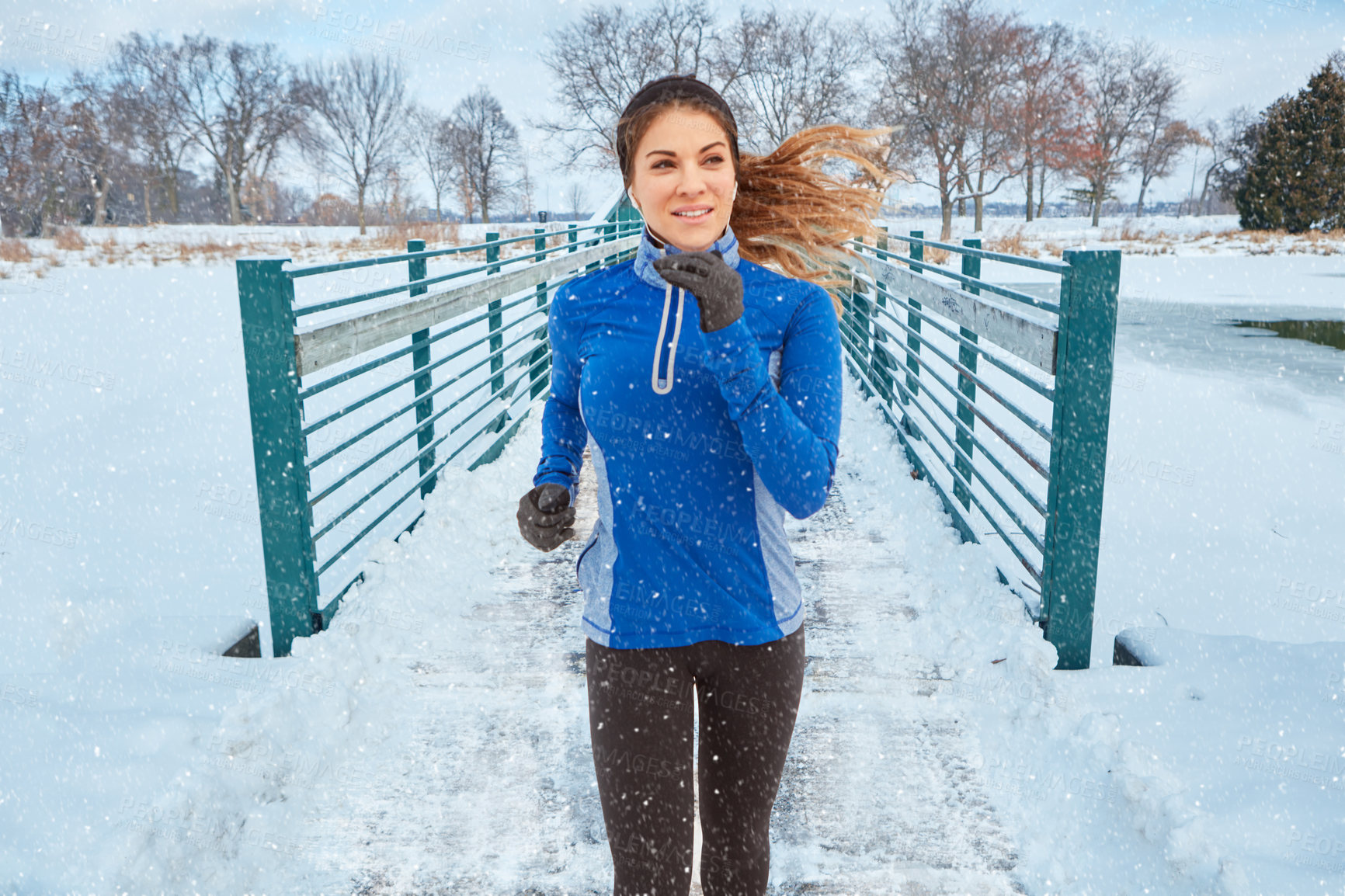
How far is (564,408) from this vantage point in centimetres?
198

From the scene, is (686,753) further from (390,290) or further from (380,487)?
(380,487)

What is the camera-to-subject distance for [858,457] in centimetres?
699

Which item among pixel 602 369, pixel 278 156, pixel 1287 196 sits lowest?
pixel 602 369

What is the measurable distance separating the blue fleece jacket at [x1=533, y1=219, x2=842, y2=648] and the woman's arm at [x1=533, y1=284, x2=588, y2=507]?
0.12 metres

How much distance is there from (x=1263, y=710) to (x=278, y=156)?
2418 inches

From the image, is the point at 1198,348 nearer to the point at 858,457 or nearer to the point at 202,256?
the point at 858,457

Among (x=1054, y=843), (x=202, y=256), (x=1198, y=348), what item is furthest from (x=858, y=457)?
(x=202, y=256)

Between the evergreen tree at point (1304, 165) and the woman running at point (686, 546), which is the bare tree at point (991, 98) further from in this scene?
the woman running at point (686, 546)

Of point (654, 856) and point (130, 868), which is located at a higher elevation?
point (654, 856)

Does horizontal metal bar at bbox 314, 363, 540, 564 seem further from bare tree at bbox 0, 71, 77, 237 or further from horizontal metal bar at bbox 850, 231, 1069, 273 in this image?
bare tree at bbox 0, 71, 77, 237

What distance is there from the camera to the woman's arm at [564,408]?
74.6 inches

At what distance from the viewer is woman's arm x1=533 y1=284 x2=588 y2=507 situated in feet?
6.22

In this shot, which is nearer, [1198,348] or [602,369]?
[602,369]

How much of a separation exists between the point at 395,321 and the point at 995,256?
2.76m
